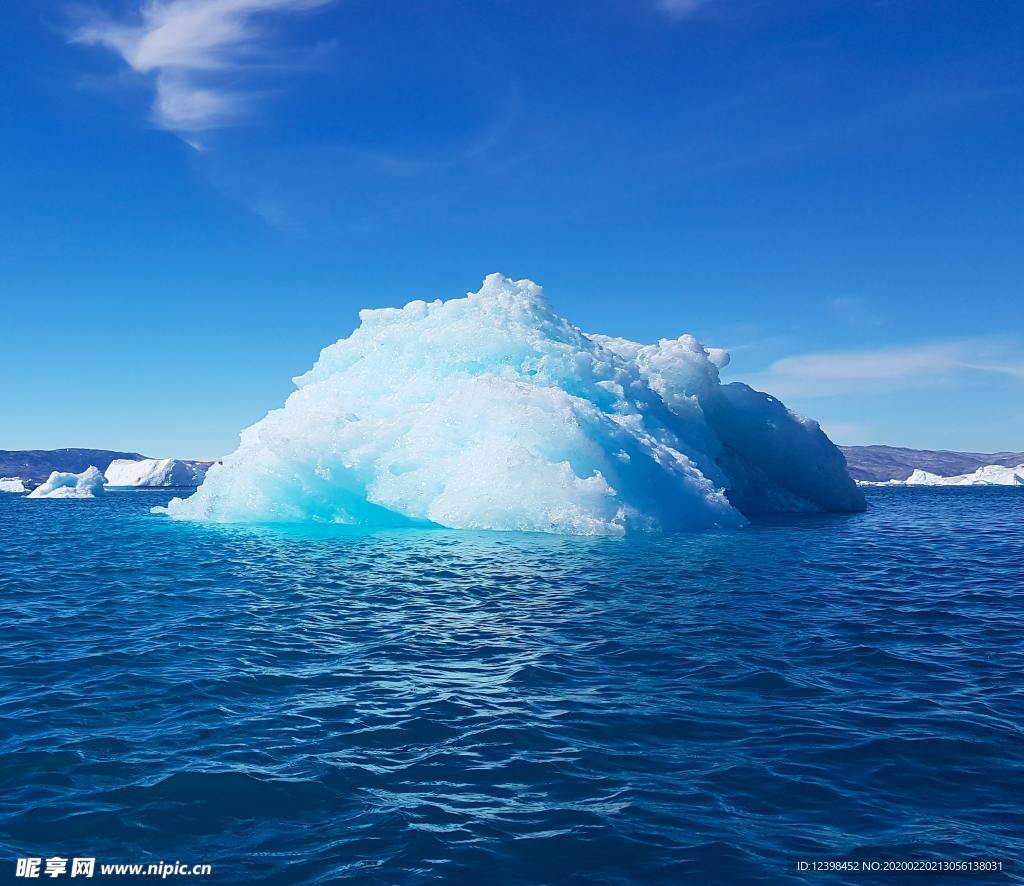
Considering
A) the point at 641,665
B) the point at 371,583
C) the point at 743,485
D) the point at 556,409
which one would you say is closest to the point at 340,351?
the point at 556,409

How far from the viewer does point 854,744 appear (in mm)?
5781

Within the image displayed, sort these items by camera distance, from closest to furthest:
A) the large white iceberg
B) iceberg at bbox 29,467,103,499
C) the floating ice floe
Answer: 1. iceberg at bbox 29,467,103,499
2. the large white iceberg
3. the floating ice floe

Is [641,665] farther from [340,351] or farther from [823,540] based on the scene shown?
[340,351]

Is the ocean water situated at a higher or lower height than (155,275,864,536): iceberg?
lower

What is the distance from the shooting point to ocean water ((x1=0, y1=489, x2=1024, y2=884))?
4.29 metres

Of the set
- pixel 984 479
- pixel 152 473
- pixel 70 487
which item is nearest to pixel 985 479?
pixel 984 479

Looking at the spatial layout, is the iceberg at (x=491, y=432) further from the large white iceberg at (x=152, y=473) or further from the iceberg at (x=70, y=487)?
the large white iceberg at (x=152, y=473)

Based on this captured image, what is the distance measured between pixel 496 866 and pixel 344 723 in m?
2.61

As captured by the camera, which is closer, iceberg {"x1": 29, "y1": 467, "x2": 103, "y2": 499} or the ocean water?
the ocean water

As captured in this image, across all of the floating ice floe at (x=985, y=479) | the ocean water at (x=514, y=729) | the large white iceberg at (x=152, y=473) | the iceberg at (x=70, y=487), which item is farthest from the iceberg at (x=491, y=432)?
the floating ice floe at (x=985, y=479)

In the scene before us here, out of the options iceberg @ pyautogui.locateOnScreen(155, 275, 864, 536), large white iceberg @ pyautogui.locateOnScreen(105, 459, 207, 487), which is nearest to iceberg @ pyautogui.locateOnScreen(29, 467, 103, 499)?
large white iceberg @ pyautogui.locateOnScreen(105, 459, 207, 487)

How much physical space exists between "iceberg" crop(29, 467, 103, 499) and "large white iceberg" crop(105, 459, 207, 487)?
33.0 meters

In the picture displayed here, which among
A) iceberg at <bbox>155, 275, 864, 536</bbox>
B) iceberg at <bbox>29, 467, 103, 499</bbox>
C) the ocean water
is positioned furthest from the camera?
iceberg at <bbox>29, 467, 103, 499</bbox>

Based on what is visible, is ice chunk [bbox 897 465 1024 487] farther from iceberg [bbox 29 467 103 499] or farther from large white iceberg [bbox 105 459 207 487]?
iceberg [bbox 29 467 103 499]
